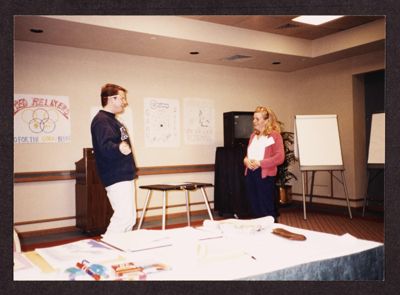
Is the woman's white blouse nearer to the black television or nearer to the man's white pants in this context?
the man's white pants

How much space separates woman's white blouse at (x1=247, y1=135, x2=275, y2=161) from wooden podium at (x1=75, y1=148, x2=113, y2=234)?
1.70m

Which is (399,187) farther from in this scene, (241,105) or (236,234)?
(241,105)

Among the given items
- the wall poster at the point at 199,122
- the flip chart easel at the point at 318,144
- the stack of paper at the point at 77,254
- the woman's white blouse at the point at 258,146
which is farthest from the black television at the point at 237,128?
the stack of paper at the point at 77,254

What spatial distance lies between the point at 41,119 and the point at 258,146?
2427 mm

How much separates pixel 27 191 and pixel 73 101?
3.67ft

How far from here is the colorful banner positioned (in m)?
3.88

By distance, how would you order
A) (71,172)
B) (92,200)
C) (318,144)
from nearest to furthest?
(92,200)
(71,172)
(318,144)

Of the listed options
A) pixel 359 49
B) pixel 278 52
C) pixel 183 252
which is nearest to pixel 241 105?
pixel 278 52

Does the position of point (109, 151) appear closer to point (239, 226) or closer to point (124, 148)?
point (124, 148)

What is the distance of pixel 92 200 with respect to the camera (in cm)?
391

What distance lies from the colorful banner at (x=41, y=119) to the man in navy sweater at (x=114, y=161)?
5.96 ft

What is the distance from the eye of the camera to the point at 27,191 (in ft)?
12.9

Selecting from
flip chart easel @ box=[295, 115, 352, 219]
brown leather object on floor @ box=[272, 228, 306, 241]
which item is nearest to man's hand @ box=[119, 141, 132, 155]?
brown leather object on floor @ box=[272, 228, 306, 241]

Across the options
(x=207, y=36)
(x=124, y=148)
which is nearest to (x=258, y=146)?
(x=124, y=148)
